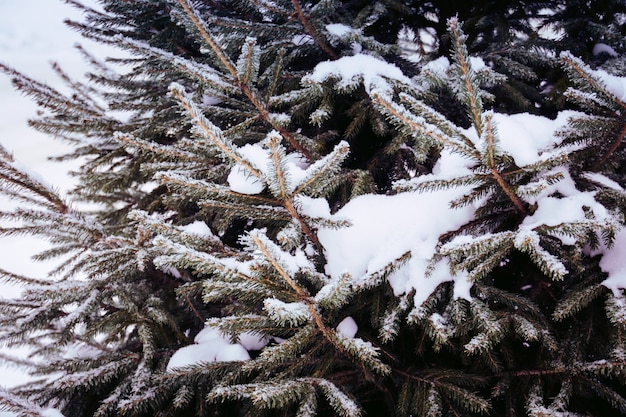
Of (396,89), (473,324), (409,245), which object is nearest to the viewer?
(473,324)

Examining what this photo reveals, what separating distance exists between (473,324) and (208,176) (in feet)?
4.71

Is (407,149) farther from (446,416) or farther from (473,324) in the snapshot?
(446,416)

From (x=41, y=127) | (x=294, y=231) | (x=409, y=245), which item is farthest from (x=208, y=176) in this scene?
(x=41, y=127)

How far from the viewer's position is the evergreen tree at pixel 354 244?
1200 mm

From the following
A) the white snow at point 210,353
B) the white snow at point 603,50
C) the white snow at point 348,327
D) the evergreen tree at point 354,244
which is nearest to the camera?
the evergreen tree at point 354,244

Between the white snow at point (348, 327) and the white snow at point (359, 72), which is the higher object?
the white snow at point (359, 72)

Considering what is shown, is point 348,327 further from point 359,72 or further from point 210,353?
point 359,72

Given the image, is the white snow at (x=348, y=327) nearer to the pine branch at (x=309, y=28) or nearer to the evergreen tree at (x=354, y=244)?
the evergreen tree at (x=354, y=244)

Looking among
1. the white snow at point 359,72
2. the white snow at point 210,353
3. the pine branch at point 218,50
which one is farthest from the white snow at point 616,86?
the white snow at point 210,353

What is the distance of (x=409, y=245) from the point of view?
149 cm

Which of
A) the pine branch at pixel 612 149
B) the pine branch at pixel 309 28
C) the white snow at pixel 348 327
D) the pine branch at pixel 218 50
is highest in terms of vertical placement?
the pine branch at pixel 309 28

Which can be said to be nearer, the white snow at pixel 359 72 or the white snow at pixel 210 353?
the white snow at pixel 210 353

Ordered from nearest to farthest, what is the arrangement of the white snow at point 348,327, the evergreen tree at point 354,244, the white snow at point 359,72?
the evergreen tree at point 354,244 < the white snow at point 348,327 < the white snow at point 359,72

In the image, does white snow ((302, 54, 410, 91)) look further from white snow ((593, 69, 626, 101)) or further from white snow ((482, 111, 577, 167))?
white snow ((593, 69, 626, 101))
